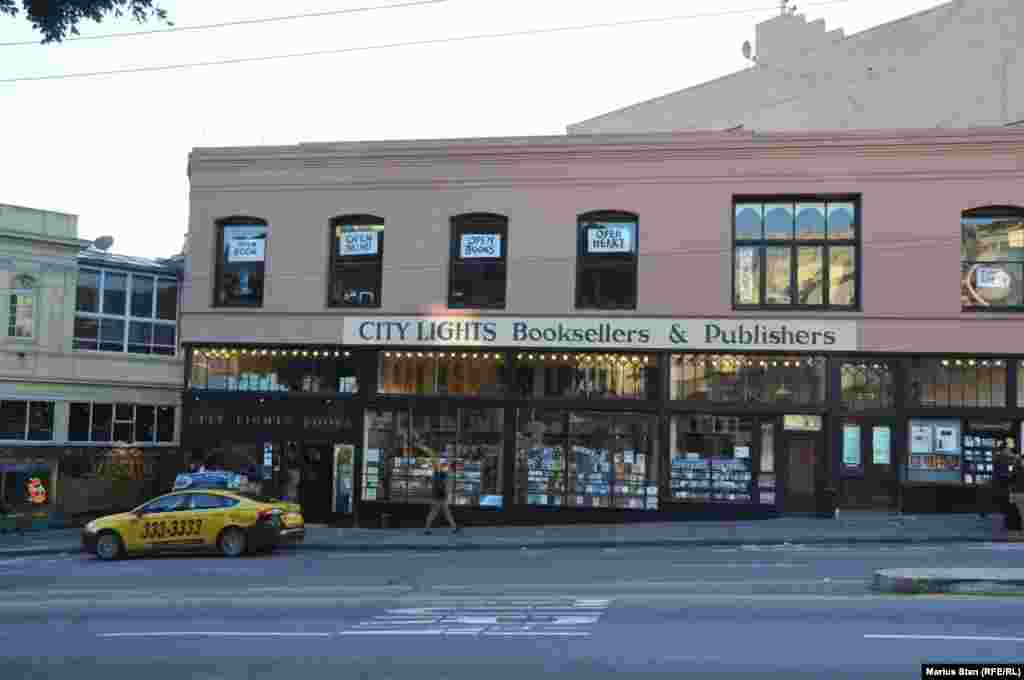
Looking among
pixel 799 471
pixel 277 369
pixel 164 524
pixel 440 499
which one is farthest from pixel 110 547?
pixel 799 471

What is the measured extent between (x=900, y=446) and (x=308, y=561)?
500 inches

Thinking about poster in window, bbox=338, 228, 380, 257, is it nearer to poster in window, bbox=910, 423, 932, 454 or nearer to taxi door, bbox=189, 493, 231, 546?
taxi door, bbox=189, 493, 231, 546

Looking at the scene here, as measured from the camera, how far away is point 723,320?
2502 cm

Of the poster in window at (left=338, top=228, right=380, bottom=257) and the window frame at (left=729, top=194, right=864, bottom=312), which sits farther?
the poster in window at (left=338, top=228, right=380, bottom=257)

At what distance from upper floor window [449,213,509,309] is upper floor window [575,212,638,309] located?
1838mm

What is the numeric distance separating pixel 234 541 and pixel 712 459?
10.5m

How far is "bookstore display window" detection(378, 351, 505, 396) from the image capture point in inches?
1035

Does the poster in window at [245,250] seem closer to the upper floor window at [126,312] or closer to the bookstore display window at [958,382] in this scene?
the upper floor window at [126,312]

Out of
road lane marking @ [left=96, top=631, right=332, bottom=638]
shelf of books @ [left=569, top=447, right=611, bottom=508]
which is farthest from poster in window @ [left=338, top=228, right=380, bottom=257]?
road lane marking @ [left=96, top=631, right=332, bottom=638]

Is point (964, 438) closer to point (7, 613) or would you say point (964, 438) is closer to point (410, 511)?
point (410, 511)

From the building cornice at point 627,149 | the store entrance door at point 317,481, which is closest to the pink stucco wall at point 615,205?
the building cornice at point 627,149

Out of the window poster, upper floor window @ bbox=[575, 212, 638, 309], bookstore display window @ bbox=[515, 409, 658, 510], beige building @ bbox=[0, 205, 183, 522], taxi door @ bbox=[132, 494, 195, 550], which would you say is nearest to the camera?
taxi door @ bbox=[132, 494, 195, 550]

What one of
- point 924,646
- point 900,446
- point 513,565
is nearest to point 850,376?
point 900,446

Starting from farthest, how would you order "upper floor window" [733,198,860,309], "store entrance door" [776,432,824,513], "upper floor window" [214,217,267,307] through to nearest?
"upper floor window" [214,217,267,307]
"upper floor window" [733,198,860,309]
"store entrance door" [776,432,824,513]
